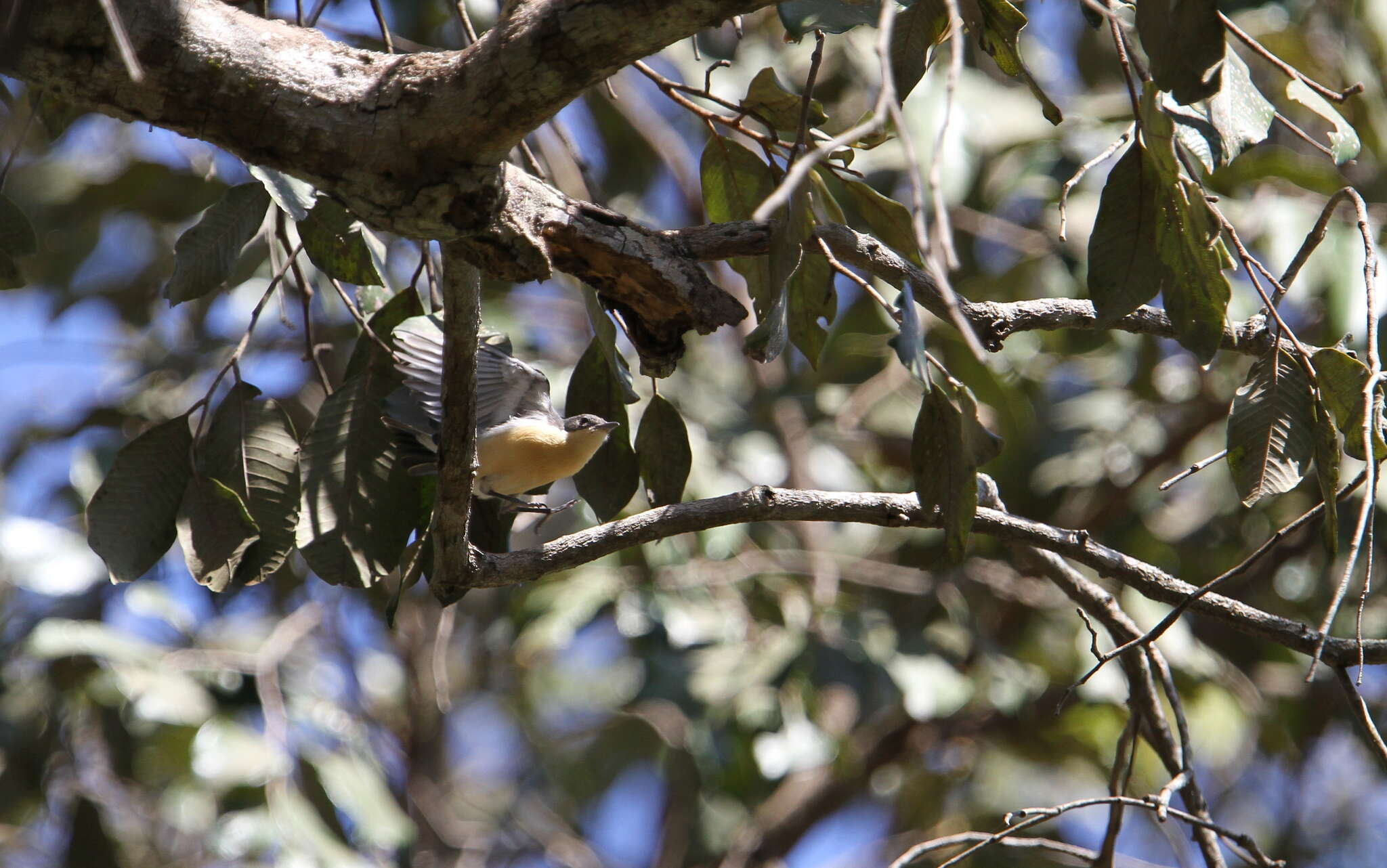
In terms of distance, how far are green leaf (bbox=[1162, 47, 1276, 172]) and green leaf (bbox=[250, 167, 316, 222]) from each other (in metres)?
1.24

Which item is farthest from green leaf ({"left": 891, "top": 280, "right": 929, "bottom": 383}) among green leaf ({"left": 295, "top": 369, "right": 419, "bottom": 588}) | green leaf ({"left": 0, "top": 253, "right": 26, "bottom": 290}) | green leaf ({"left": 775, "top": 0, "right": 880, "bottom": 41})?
green leaf ({"left": 0, "top": 253, "right": 26, "bottom": 290})

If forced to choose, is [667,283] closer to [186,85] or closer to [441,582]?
[441,582]

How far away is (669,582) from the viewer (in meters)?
4.01

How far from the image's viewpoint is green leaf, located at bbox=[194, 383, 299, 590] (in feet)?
6.39

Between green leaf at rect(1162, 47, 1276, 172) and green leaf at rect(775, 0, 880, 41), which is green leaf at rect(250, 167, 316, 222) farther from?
green leaf at rect(1162, 47, 1276, 172)

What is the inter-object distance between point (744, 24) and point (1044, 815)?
4.09 meters

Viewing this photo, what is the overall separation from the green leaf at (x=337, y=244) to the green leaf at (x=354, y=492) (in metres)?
0.18

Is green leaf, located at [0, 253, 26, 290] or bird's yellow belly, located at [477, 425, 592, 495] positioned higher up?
green leaf, located at [0, 253, 26, 290]

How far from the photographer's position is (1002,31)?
1768 millimetres

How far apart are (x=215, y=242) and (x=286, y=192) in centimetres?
19

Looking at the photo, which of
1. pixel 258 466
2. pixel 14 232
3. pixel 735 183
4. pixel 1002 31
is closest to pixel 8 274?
pixel 14 232

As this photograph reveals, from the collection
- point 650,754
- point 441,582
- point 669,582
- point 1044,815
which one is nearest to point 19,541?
point 669,582

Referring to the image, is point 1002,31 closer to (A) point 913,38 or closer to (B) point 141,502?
(A) point 913,38

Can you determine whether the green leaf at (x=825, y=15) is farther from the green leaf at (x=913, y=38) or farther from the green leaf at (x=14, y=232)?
the green leaf at (x=14, y=232)
